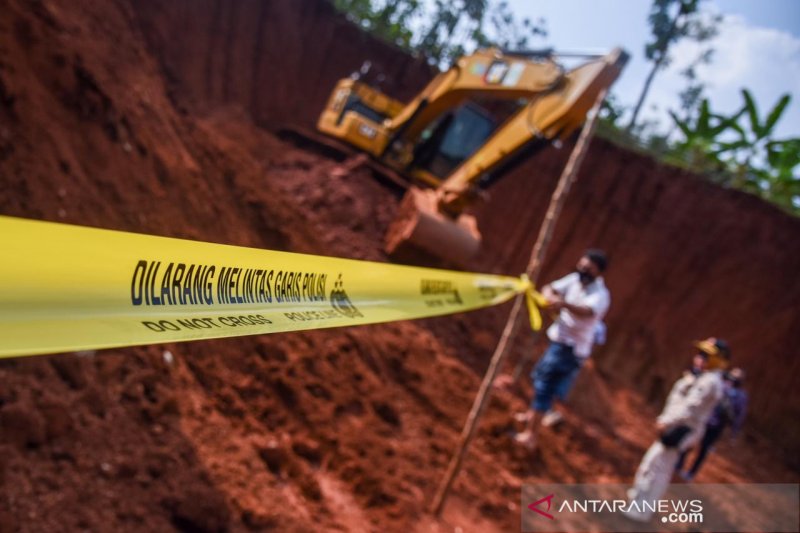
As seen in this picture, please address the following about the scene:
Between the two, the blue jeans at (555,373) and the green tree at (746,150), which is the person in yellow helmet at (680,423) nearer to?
the blue jeans at (555,373)

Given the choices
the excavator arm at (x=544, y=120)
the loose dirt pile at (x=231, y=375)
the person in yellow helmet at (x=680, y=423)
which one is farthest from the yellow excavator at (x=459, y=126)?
the person in yellow helmet at (x=680, y=423)

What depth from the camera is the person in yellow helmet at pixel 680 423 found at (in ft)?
13.7

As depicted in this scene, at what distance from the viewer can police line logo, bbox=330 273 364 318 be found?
2033 mm

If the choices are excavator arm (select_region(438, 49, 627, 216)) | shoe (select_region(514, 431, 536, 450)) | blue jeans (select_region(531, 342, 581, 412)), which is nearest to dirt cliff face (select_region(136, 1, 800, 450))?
excavator arm (select_region(438, 49, 627, 216))

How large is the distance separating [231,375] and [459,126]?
5979 mm

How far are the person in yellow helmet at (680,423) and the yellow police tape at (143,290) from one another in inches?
129

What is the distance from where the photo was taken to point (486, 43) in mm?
19875

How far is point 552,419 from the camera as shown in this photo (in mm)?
5965

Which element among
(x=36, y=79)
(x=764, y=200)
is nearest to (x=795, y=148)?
(x=764, y=200)

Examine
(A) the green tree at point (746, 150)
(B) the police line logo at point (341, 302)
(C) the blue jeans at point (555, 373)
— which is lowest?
(C) the blue jeans at point (555, 373)

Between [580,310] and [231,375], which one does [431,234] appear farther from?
[231,375]

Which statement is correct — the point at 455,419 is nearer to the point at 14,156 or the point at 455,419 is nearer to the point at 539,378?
the point at 539,378

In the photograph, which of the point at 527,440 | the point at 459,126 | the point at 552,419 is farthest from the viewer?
the point at 459,126

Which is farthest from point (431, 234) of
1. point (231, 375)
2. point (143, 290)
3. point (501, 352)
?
point (143, 290)
